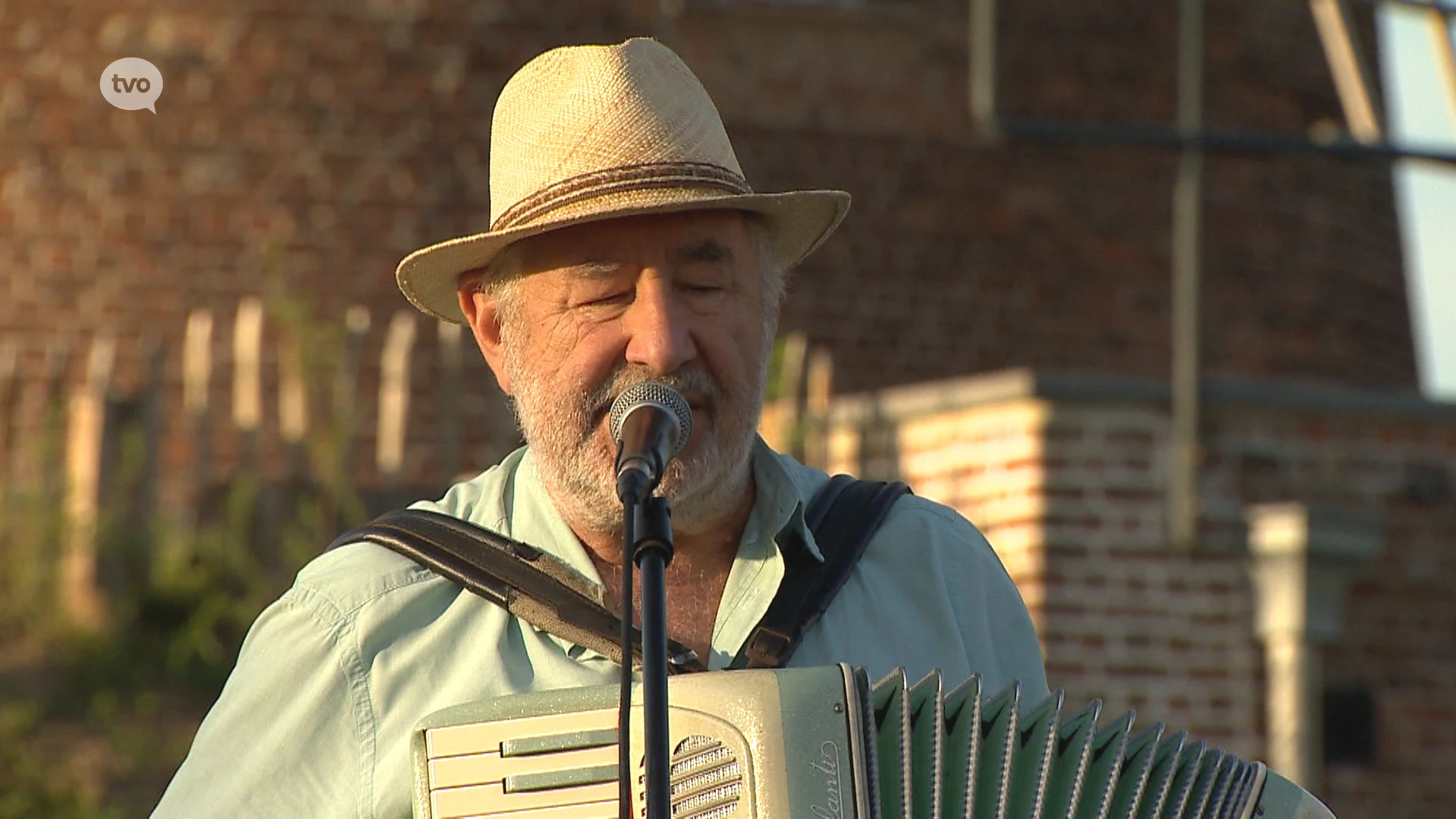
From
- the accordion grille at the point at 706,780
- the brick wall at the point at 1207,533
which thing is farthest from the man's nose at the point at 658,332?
the brick wall at the point at 1207,533

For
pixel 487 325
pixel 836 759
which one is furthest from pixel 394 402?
pixel 836 759

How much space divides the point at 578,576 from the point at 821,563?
0.36 meters

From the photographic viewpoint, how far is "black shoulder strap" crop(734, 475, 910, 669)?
3.29m

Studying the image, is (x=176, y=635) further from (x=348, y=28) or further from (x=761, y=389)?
(x=761, y=389)

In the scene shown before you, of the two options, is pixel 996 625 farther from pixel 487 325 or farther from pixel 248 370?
pixel 248 370

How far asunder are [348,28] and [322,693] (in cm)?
837

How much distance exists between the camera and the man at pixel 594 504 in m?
3.29

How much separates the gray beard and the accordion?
0.51m

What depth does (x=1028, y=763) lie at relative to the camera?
294 cm

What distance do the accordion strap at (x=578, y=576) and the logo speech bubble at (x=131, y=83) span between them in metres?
7.90

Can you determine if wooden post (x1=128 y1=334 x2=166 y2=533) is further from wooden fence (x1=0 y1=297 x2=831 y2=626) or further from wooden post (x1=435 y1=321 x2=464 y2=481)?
wooden post (x1=435 y1=321 x2=464 y2=481)

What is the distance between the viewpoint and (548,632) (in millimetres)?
3289

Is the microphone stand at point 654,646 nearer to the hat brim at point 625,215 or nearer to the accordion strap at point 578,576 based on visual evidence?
the accordion strap at point 578,576

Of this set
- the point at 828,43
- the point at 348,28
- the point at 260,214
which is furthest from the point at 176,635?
the point at 828,43
